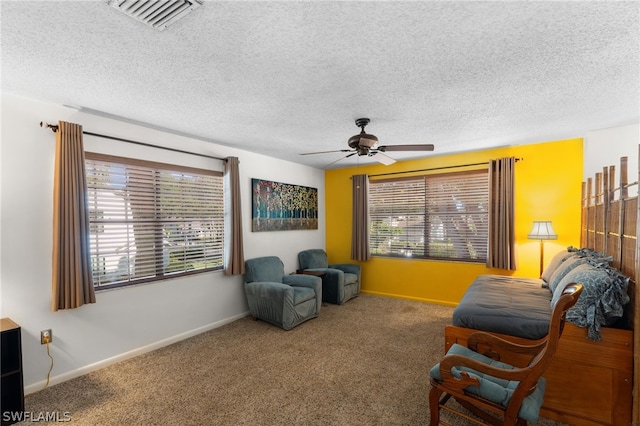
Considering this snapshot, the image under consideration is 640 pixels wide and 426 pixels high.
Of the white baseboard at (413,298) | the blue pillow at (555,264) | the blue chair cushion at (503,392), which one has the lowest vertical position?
the white baseboard at (413,298)

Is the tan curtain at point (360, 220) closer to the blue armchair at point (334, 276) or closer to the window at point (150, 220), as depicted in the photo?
the blue armchair at point (334, 276)

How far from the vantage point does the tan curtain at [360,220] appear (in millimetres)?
5469

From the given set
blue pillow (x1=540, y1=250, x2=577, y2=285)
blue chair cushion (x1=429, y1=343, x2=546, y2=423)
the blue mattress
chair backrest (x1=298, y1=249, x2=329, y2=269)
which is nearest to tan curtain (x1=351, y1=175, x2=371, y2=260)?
chair backrest (x1=298, y1=249, x2=329, y2=269)

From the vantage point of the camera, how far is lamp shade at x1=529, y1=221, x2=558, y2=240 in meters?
3.79

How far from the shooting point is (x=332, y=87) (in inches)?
90.7

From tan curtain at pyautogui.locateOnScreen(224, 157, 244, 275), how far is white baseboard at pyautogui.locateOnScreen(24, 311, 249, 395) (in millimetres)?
746

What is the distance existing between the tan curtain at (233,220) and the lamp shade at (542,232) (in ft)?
13.0

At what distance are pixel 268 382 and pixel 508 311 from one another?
2123 mm

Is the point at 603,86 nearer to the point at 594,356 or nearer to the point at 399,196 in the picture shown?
the point at 594,356

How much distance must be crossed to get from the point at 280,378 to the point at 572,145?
15.2 ft

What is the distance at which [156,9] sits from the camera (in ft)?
4.70

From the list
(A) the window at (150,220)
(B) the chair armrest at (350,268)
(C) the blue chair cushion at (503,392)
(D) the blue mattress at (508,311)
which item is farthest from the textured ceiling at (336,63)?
(B) the chair armrest at (350,268)

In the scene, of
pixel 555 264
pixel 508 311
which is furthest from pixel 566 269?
pixel 508 311

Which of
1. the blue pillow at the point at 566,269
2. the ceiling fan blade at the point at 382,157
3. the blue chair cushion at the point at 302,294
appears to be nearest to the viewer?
the blue pillow at the point at 566,269
